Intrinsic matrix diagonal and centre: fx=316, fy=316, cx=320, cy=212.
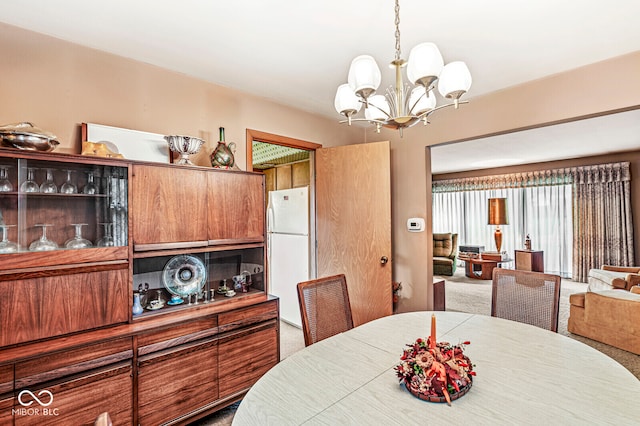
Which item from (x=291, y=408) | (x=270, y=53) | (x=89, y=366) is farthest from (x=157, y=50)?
(x=291, y=408)

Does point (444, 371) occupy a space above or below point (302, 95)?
below

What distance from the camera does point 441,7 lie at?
5.44 ft

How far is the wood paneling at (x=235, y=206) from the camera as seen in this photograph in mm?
2256

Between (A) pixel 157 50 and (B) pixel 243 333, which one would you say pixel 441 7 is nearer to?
(A) pixel 157 50

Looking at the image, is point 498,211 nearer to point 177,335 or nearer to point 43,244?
point 177,335

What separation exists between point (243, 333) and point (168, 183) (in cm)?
114

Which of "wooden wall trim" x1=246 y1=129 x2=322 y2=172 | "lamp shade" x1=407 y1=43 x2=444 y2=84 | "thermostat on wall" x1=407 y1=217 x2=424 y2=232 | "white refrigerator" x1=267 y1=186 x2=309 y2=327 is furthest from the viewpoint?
"white refrigerator" x1=267 y1=186 x2=309 y2=327

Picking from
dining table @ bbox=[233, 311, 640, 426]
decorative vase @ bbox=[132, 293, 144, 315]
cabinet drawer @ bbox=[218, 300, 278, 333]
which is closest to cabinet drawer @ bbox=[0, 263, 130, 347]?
decorative vase @ bbox=[132, 293, 144, 315]

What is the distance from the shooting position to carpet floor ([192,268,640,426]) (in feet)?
7.39

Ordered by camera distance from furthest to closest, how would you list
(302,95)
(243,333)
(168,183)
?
(302,95), (243,333), (168,183)

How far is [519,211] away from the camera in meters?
7.09

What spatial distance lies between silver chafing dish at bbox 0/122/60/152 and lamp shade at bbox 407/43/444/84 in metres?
1.92

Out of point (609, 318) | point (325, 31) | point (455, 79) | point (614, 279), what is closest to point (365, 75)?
point (455, 79)

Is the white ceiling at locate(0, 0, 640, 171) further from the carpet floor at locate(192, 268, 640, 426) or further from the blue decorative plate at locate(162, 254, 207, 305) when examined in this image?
the carpet floor at locate(192, 268, 640, 426)
